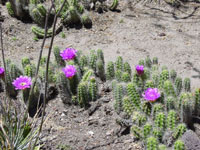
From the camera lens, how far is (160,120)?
120 inches

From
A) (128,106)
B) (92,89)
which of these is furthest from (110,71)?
(128,106)

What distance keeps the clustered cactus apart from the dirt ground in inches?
9.8

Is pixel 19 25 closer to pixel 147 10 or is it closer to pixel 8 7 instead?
pixel 8 7

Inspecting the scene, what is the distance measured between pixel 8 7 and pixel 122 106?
3.96 m

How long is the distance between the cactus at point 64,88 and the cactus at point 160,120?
46.2 inches

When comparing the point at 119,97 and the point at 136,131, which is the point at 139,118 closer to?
the point at 136,131

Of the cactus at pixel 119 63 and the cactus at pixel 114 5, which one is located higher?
the cactus at pixel 114 5

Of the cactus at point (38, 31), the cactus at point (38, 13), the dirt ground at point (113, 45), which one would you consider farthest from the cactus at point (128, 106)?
the cactus at point (38, 13)

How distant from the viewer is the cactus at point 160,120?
302 cm

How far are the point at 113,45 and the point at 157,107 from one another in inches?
100

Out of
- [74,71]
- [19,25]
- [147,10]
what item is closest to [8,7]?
[19,25]

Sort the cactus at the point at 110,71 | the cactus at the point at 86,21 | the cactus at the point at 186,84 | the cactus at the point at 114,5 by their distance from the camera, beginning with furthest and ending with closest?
the cactus at the point at 114,5
the cactus at the point at 86,21
the cactus at the point at 110,71
the cactus at the point at 186,84

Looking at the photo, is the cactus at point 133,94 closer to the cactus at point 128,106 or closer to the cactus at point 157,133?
the cactus at point 128,106

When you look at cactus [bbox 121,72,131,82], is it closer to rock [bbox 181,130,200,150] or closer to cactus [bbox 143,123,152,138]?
cactus [bbox 143,123,152,138]
